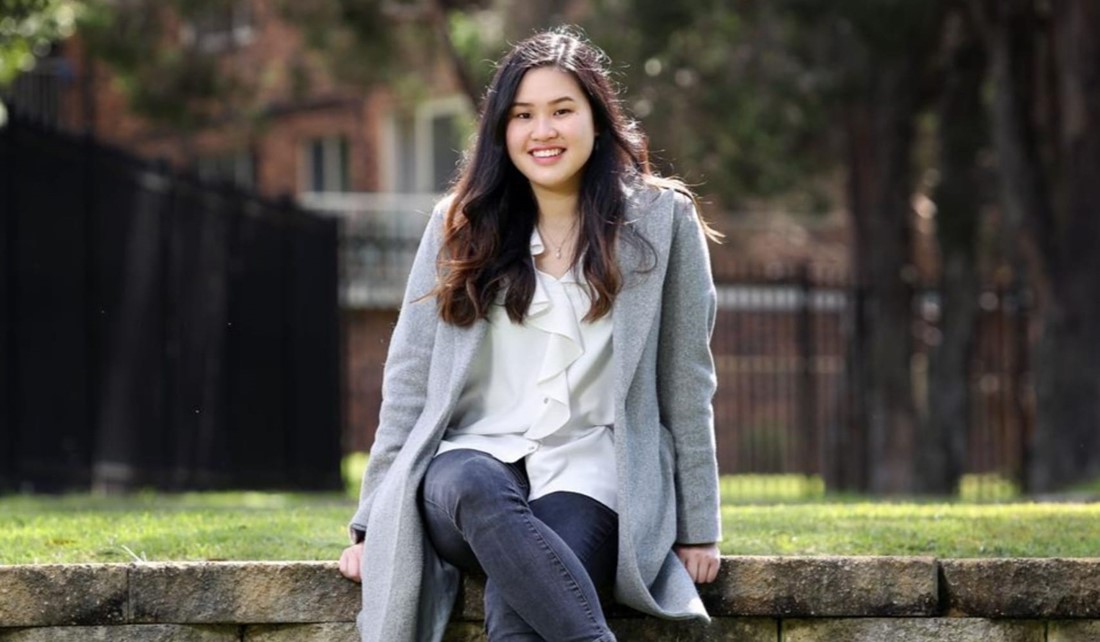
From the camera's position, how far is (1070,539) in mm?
5773

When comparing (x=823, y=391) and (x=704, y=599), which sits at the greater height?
(x=704, y=599)

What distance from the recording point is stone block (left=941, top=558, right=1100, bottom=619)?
5156 mm

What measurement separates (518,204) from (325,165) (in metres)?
24.0

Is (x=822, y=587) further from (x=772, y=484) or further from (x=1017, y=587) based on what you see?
(x=772, y=484)

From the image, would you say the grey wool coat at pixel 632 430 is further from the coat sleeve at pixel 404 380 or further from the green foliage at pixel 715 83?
the green foliage at pixel 715 83

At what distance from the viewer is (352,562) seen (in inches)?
197

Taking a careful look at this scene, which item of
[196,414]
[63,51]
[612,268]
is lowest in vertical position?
[196,414]

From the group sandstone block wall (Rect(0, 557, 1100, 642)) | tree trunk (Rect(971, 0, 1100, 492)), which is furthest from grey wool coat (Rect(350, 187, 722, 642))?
tree trunk (Rect(971, 0, 1100, 492))

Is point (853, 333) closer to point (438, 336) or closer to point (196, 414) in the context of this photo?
point (196, 414)

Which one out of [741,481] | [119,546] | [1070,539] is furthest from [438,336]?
[741,481]

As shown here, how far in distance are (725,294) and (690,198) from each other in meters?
14.2

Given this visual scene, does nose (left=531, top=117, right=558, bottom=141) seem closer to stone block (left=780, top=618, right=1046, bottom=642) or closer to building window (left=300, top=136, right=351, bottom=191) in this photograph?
stone block (left=780, top=618, right=1046, bottom=642)

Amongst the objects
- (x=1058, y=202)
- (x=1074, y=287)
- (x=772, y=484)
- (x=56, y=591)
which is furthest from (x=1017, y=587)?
(x=772, y=484)

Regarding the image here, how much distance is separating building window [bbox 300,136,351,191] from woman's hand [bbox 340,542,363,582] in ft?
78.2
